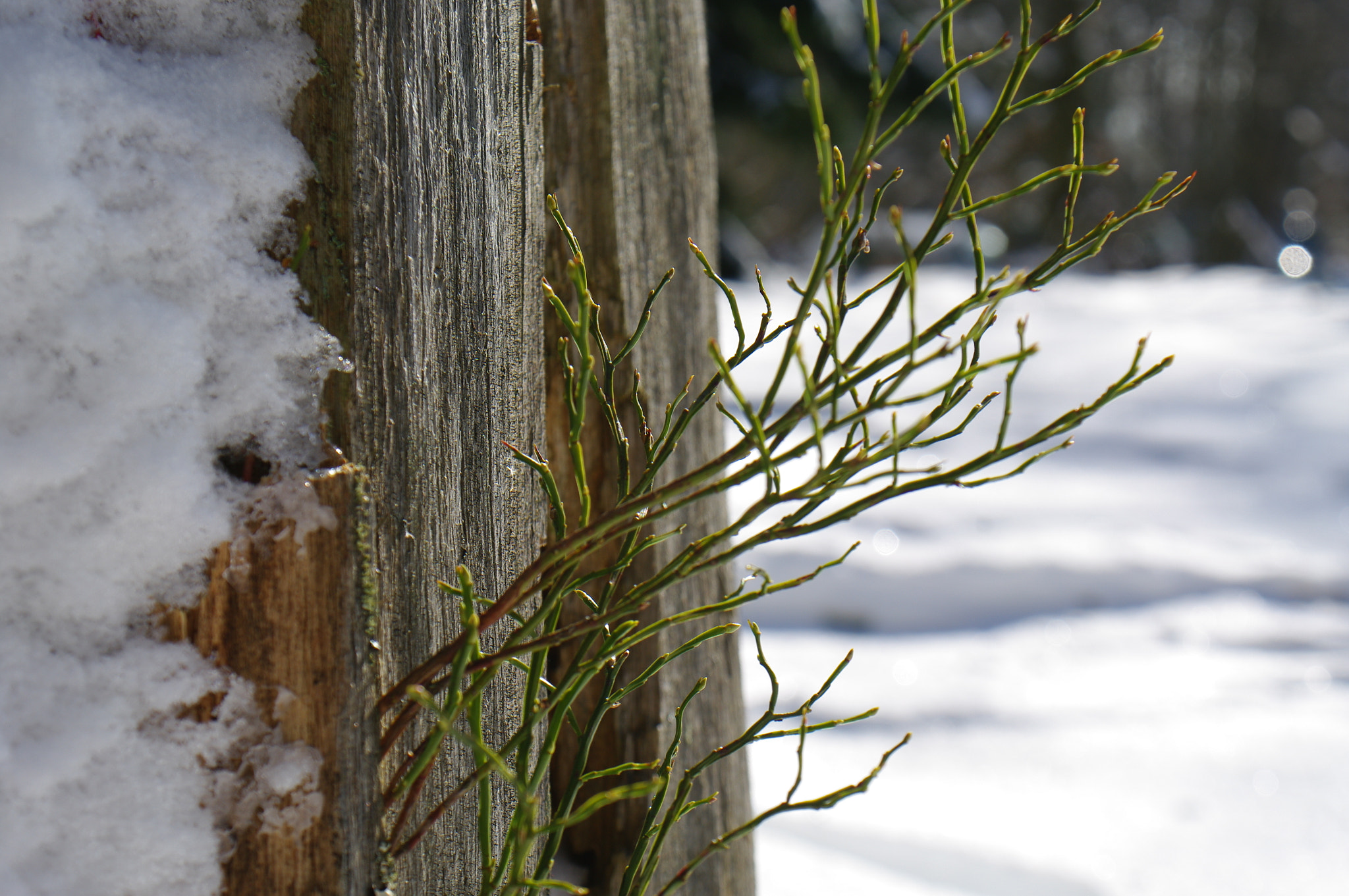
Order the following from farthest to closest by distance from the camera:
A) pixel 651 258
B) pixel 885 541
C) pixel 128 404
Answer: pixel 885 541 < pixel 651 258 < pixel 128 404

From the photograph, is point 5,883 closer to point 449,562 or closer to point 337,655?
point 337,655

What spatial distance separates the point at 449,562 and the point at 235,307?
269 mm

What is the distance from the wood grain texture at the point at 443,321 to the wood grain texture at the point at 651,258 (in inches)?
8.6

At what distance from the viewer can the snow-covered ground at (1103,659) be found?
1951 millimetres

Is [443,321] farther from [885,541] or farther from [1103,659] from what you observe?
[885,541]

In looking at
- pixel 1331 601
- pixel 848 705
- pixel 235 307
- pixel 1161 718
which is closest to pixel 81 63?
pixel 235 307

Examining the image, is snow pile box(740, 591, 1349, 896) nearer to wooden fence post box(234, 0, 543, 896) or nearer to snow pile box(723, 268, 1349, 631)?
snow pile box(723, 268, 1349, 631)

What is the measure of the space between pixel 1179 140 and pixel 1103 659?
21.5m

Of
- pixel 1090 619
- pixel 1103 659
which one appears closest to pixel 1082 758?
pixel 1103 659

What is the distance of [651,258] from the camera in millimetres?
1219

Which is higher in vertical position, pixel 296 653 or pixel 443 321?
pixel 443 321

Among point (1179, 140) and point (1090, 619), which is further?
point (1179, 140)

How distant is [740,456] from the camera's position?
59 centimetres

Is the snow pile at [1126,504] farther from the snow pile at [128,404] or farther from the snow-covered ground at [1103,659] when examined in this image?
the snow pile at [128,404]
